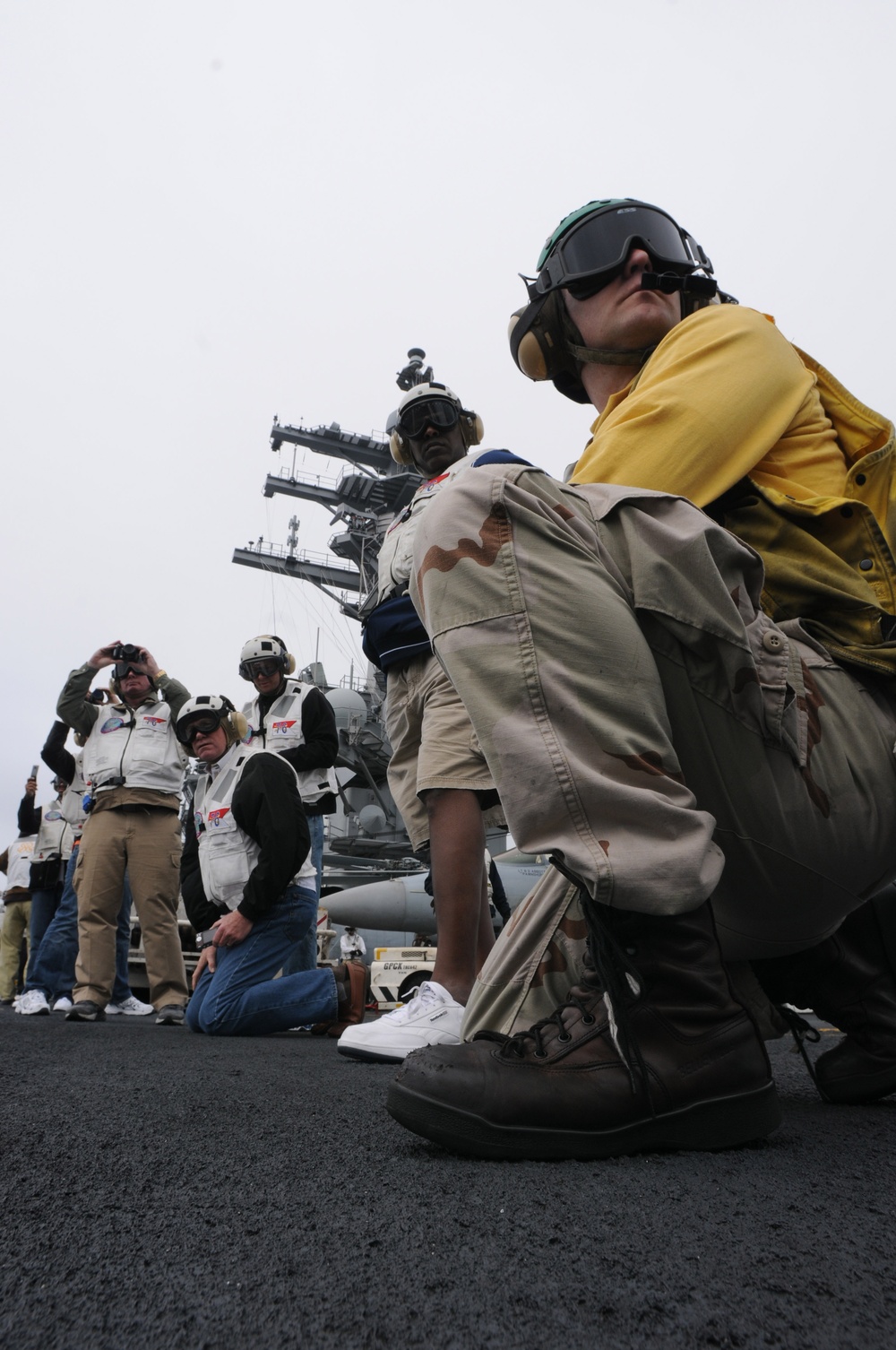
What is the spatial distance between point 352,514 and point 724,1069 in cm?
2056

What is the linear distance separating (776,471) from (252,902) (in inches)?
99.7

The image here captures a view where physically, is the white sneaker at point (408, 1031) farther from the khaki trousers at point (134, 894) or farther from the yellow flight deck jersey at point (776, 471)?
the khaki trousers at point (134, 894)

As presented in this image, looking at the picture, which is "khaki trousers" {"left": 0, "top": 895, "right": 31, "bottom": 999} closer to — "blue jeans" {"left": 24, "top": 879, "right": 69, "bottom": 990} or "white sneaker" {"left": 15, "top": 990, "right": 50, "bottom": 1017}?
"blue jeans" {"left": 24, "top": 879, "right": 69, "bottom": 990}

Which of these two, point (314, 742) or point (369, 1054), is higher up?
point (314, 742)

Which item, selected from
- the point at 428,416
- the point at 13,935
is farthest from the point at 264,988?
the point at 13,935

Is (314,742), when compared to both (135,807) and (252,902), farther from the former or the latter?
(252,902)

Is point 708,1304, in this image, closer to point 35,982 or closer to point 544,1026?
point 544,1026

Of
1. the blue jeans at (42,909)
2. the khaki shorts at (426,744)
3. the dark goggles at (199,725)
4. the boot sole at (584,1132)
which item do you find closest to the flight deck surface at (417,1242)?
the boot sole at (584,1132)

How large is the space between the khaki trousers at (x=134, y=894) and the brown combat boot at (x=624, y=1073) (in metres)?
3.40

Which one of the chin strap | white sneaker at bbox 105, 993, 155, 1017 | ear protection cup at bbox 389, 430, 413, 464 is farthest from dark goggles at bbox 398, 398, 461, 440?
white sneaker at bbox 105, 993, 155, 1017

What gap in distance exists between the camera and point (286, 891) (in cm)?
344

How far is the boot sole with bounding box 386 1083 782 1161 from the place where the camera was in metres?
0.86

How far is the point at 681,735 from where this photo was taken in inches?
42.1

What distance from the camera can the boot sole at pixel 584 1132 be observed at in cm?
86
